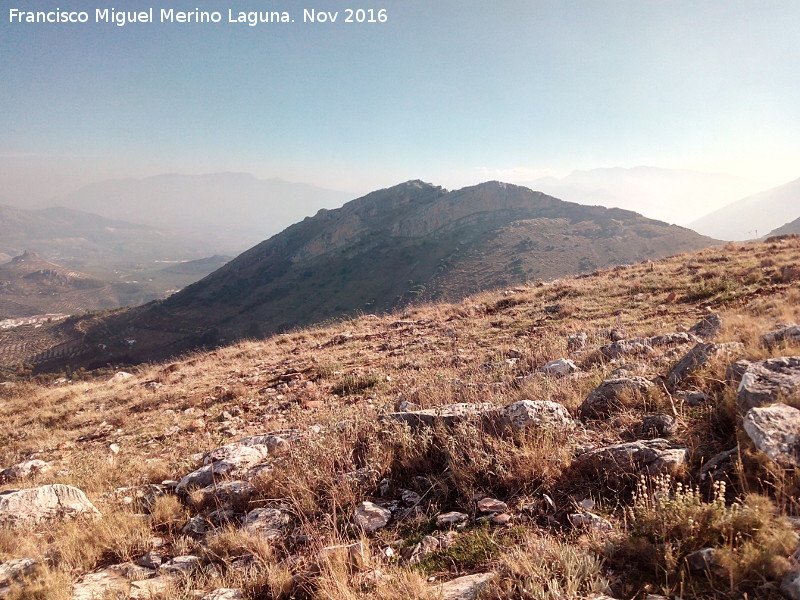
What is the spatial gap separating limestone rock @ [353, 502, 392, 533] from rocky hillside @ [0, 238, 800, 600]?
0.6 inches

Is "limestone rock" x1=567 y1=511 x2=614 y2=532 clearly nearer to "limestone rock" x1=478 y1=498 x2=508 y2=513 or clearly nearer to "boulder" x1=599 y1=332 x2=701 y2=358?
"limestone rock" x1=478 y1=498 x2=508 y2=513

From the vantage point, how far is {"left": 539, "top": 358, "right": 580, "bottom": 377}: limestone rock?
5.22 metres

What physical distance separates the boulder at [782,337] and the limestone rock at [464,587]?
362cm

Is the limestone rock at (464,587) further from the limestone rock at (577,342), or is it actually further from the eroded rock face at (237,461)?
the limestone rock at (577,342)

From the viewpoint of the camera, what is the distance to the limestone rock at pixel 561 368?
522cm

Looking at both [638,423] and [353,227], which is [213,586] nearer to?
[638,423]

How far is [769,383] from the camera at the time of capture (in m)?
2.71

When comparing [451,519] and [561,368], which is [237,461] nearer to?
[451,519]

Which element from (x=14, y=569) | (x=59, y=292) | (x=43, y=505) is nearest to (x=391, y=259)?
(x=43, y=505)

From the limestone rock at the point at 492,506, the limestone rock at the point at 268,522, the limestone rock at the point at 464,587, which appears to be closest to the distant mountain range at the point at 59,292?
the limestone rock at the point at 268,522

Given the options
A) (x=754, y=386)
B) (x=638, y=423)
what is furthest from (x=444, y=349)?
A: (x=754, y=386)

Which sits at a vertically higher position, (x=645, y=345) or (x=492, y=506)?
(x=645, y=345)

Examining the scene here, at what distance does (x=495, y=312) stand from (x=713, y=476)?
A: 10328mm

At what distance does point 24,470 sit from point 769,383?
30.1 ft
